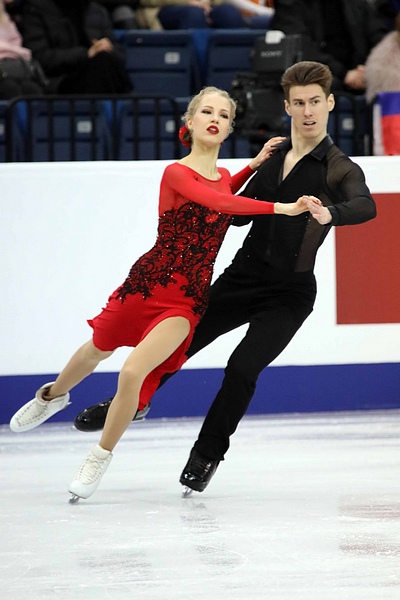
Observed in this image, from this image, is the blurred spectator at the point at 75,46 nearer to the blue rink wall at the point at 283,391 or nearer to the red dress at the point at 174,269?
the blue rink wall at the point at 283,391

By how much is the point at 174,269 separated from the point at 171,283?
46 mm

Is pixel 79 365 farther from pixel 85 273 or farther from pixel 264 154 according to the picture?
pixel 85 273

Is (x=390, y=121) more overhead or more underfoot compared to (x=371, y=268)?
more overhead

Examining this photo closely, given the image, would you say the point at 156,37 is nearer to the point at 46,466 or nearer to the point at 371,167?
the point at 371,167

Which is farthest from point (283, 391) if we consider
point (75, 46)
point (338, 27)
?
point (75, 46)

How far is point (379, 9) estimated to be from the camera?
705 cm

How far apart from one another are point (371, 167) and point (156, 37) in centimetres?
225

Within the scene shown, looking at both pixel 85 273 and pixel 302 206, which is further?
pixel 85 273

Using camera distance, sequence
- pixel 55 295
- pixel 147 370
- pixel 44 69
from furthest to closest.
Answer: pixel 44 69
pixel 55 295
pixel 147 370

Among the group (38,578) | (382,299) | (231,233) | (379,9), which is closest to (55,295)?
(231,233)

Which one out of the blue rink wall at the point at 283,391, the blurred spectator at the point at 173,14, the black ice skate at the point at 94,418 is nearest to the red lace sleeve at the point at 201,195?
the black ice skate at the point at 94,418

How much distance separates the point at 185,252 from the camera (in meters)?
3.53

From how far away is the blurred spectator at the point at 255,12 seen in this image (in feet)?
25.2

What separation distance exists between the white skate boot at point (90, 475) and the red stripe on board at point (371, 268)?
6.56 ft
